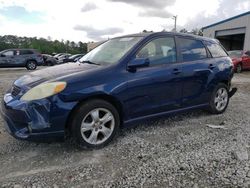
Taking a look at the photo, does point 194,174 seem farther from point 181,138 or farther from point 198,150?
point 181,138

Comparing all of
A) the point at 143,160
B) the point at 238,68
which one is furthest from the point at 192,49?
the point at 238,68

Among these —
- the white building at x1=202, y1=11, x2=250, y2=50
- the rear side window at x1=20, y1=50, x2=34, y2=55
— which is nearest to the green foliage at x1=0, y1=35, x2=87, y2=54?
the white building at x1=202, y1=11, x2=250, y2=50

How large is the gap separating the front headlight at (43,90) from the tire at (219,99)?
10.4 feet

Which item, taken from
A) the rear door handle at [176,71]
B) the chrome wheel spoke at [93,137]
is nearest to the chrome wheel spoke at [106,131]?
the chrome wheel spoke at [93,137]

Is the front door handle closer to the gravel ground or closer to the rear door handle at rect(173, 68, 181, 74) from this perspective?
the rear door handle at rect(173, 68, 181, 74)

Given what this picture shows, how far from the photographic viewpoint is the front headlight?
3248mm

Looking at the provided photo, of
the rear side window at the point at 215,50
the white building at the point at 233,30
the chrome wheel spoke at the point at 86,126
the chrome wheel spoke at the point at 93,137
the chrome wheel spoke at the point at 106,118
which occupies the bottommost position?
the chrome wheel spoke at the point at 93,137

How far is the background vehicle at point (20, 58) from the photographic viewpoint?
17984 mm

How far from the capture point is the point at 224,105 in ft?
18.1

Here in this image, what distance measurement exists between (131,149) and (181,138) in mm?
894

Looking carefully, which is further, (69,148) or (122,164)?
(69,148)

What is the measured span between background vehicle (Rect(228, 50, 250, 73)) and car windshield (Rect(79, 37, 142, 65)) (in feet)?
41.8

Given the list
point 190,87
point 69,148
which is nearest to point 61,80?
point 69,148

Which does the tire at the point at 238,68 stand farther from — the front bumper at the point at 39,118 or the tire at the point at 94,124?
the front bumper at the point at 39,118
